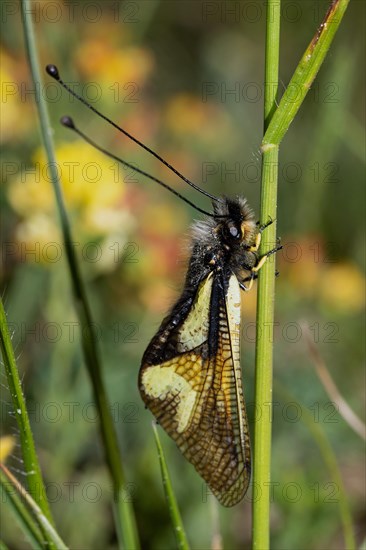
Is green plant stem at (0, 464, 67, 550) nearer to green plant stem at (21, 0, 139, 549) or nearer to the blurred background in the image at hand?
green plant stem at (21, 0, 139, 549)

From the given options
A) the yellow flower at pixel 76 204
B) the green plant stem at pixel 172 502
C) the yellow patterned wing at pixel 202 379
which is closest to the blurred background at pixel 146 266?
the yellow flower at pixel 76 204

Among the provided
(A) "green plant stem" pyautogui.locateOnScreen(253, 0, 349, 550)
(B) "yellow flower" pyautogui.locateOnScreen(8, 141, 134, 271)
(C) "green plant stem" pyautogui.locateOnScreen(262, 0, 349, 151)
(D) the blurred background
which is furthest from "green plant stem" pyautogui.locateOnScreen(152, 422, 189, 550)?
(B) "yellow flower" pyautogui.locateOnScreen(8, 141, 134, 271)

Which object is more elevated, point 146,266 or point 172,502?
point 146,266

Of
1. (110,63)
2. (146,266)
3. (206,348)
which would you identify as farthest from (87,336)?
(110,63)

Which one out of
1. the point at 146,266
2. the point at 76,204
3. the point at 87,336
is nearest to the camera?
the point at 87,336

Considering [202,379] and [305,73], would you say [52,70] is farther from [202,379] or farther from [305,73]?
[202,379]

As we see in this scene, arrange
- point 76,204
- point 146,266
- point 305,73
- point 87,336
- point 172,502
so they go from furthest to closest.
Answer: point 146,266 → point 76,204 → point 87,336 → point 172,502 → point 305,73
